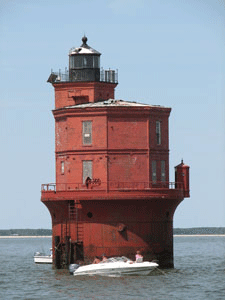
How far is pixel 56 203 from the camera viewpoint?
75938 millimetres

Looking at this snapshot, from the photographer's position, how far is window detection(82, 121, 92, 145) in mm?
75500

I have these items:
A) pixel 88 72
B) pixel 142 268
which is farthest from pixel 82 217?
pixel 88 72

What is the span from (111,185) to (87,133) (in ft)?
12.0

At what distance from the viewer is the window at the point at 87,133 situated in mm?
75500

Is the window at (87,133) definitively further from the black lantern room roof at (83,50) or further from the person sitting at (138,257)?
the person sitting at (138,257)

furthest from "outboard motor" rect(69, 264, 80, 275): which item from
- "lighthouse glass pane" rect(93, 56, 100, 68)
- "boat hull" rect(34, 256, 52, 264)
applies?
"boat hull" rect(34, 256, 52, 264)

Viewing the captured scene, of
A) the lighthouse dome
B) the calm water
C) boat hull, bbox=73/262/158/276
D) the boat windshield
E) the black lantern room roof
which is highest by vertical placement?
the black lantern room roof

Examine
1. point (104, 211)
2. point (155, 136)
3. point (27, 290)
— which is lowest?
point (27, 290)

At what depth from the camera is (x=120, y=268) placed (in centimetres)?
7062

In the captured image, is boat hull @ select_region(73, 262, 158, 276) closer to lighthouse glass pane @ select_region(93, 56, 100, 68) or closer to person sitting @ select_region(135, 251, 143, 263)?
person sitting @ select_region(135, 251, 143, 263)

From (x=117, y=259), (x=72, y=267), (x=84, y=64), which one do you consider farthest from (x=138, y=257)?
(x=84, y=64)

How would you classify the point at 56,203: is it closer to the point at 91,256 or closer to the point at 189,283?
the point at 91,256

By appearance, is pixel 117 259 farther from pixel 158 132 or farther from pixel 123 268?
pixel 158 132

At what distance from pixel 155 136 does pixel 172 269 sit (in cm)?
841
